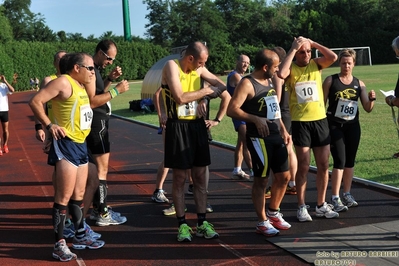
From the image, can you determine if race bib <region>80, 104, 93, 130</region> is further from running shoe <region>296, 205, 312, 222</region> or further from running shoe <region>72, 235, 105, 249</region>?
running shoe <region>296, 205, 312, 222</region>

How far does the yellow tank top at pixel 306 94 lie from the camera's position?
18.9ft

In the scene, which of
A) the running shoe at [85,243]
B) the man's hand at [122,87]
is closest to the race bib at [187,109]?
the man's hand at [122,87]

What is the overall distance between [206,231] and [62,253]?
Result: 1489 mm

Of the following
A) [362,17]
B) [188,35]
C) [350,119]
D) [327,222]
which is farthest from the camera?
[188,35]

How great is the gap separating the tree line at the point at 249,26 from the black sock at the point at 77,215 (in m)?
52.9

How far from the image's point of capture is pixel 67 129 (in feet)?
15.6

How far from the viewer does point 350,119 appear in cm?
601

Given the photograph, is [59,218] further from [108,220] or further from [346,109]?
[346,109]

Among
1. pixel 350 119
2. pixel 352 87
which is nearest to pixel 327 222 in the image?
pixel 350 119

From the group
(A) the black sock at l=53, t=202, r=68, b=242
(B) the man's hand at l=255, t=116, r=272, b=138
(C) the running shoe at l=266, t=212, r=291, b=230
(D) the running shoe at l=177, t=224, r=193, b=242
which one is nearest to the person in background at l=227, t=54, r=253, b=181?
(B) the man's hand at l=255, t=116, r=272, b=138

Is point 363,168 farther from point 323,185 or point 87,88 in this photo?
point 87,88

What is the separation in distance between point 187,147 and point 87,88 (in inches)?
48.9

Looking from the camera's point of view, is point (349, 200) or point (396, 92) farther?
point (349, 200)

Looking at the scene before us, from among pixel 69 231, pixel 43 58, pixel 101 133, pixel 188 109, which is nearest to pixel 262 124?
pixel 188 109
